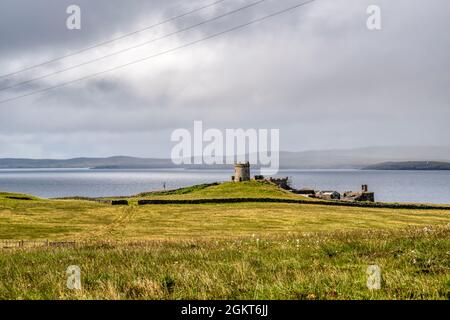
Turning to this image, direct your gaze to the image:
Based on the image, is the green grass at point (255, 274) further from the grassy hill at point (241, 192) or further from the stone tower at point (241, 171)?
the stone tower at point (241, 171)

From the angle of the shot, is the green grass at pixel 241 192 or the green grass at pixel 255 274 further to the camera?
the green grass at pixel 241 192

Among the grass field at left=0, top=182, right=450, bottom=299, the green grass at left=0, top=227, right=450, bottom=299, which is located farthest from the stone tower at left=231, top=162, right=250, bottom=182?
the green grass at left=0, top=227, right=450, bottom=299

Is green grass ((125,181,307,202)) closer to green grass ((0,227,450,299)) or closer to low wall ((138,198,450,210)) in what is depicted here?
low wall ((138,198,450,210))

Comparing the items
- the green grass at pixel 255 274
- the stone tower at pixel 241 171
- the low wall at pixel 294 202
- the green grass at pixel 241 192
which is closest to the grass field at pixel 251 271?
the green grass at pixel 255 274

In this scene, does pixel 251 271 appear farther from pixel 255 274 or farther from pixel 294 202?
pixel 294 202

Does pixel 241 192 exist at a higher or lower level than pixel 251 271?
lower

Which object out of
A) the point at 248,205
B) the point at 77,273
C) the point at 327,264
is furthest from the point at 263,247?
the point at 248,205

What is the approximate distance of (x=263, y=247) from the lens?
50.8 ft

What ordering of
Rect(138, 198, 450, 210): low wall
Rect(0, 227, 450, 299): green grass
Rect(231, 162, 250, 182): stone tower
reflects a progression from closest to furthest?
1. Rect(0, 227, 450, 299): green grass
2. Rect(138, 198, 450, 210): low wall
3. Rect(231, 162, 250, 182): stone tower

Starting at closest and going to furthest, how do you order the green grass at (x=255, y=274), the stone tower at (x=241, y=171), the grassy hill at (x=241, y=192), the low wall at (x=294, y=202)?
the green grass at (x=255, y=274)
the low wall at (x=294, y=202)
the grassy hill at (x=241, y=192)
the stone tower at (x=241, y=171)

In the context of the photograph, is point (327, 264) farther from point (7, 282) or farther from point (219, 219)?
point (219, 219)

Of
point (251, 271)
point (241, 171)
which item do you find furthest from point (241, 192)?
point (251, 271)

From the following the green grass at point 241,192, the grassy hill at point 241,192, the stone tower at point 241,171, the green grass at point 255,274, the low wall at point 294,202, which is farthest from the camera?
the stone tower at point 241,171

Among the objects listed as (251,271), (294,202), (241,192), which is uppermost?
(251,271)
